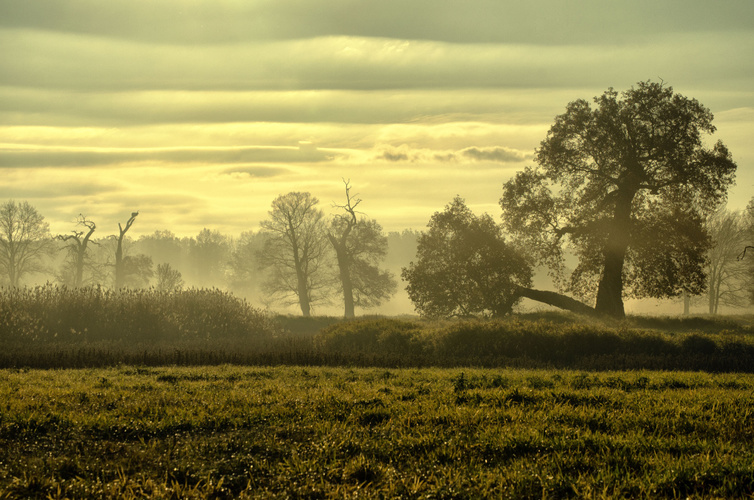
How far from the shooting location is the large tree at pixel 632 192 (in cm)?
2925

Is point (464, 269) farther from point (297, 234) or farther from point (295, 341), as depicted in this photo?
point (297, 234)

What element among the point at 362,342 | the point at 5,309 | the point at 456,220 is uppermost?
the point at 456,220

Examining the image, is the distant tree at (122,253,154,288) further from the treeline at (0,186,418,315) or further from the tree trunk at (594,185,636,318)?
the tree trunk at (594,185,636,318)

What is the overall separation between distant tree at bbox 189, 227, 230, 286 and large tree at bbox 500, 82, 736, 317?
276ft

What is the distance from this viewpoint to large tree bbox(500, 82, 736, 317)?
2925cm

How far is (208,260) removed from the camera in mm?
107688

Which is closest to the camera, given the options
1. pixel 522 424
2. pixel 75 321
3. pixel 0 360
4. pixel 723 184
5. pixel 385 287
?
pixel 522 424

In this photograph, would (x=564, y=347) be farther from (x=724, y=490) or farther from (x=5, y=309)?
(x=5, y=309)

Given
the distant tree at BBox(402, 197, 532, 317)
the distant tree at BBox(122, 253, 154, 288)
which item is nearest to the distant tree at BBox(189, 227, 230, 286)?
the distant tree at BBox(122, 253, 154, 288)

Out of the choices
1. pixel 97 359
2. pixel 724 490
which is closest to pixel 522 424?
pixel 724 490

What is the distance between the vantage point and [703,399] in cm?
932

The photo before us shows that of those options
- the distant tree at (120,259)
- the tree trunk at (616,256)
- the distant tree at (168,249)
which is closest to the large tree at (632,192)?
the tree trunk at (616,256)

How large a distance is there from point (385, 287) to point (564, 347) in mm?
33383

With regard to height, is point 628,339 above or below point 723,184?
below
